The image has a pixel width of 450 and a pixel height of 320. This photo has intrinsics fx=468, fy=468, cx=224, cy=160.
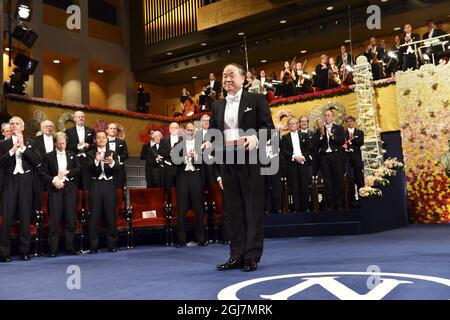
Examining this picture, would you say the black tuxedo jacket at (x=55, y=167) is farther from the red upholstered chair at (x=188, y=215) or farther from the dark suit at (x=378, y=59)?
the dark suit at (x=378, y=59)

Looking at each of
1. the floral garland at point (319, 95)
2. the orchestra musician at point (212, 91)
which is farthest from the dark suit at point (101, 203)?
the orchestra musician at point (212, 91)

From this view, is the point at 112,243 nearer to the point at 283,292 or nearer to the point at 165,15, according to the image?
the point at 283,292

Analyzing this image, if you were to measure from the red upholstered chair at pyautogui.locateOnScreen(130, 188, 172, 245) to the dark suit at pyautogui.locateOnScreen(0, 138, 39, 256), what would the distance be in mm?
1397

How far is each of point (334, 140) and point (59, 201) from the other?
4047 mm

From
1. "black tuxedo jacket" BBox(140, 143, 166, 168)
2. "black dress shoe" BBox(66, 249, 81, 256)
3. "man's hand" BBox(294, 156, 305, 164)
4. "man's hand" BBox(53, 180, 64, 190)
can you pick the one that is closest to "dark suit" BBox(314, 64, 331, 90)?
"man's hand" BBox(294, 156, 305, 164)

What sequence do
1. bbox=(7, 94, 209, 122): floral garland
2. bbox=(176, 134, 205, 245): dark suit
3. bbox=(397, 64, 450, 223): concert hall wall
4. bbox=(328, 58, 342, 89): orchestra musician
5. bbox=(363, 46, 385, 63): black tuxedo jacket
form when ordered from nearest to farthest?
1. bbox=(176, 134, 205, 245): dark suit
2. bbox=(397, 64, 450, 223): concert hall wall
3. bbox=(7, 94, 209, 122): floral garland
4. bbox=(363, 46, 385, 63): black tuxedo jacket
5. bbox=(328, 58, 342, 89): orchestra musician

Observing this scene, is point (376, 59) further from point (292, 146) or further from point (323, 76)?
point (292, 146)

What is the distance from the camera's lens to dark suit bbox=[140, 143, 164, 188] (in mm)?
7102

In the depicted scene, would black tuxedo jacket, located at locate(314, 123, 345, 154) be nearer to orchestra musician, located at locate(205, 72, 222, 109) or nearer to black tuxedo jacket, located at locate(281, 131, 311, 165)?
black tuxedo jacket, located at locate(281, 131, 311, 165)

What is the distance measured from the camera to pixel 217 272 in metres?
3.36

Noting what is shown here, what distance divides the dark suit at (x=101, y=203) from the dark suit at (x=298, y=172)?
9.27ft

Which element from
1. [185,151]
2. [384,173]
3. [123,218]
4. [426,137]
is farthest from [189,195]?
[426,137]

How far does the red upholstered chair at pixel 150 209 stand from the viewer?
20.6 feet

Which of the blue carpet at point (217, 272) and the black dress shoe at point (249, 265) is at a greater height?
the black dress shoe at point (249, 265)
